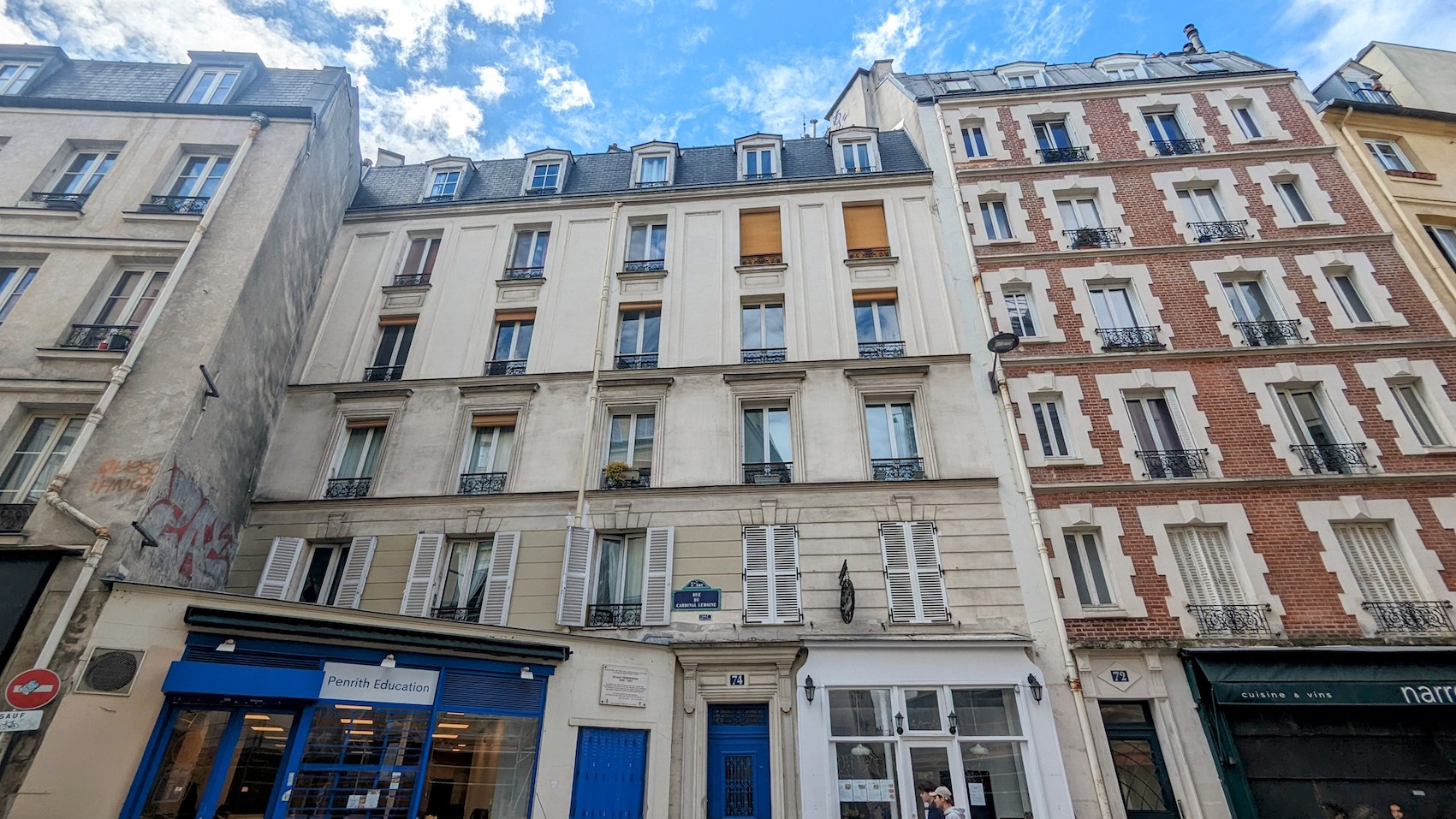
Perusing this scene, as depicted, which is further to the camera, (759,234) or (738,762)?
(759,234)

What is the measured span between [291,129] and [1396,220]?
24939mm

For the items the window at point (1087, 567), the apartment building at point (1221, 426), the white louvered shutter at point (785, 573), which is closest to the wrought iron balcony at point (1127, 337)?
the apartment building at point (1221, 426)

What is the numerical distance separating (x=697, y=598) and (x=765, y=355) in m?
5.57

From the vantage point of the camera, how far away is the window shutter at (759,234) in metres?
16.0

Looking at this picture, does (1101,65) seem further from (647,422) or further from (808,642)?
(808,642)

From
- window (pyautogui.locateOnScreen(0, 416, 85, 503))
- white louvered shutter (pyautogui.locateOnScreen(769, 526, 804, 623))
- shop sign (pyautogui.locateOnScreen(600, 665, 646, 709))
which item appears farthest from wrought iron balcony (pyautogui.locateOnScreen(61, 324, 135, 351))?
white louvered shutter (pyautogui.locateOnScreen(769, 526, 804, 623))

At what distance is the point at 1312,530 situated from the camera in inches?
446

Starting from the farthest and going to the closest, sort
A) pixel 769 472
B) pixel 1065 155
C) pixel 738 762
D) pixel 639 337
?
1. pixel 1065 155
2. pixel 639 337
3. pixel 769 472
4. pixel 738 762

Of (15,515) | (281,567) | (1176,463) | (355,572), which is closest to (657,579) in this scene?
(355,572)

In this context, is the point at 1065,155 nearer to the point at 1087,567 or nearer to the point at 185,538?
the point at 1087,567

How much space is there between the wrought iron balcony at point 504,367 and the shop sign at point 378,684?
24.0 ft

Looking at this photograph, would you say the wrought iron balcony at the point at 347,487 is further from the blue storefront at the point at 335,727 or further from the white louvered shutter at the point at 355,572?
the blue storefront at the point at 335,727

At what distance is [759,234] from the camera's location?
16359 millimetres

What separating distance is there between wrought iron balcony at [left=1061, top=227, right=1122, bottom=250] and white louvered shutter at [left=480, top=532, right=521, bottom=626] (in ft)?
46.1
